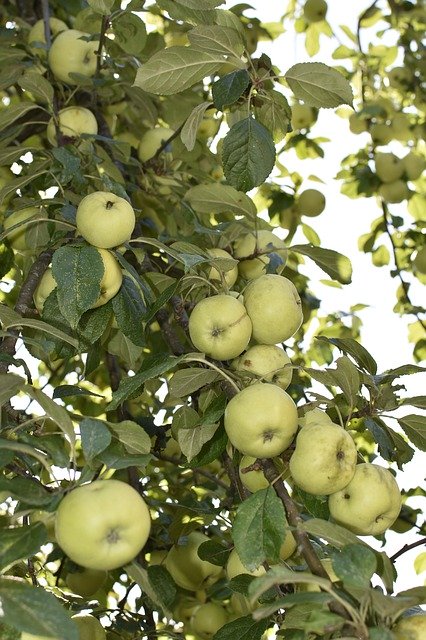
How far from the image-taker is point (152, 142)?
2.18 meters

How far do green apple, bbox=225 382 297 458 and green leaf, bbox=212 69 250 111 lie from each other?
51cm

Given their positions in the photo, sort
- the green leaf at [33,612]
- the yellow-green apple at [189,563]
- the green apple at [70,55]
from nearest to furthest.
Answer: the green leaf at [33,612] → the yellow-green apple at [189,563] → the green apple at [70,55]

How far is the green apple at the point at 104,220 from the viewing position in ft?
4.22

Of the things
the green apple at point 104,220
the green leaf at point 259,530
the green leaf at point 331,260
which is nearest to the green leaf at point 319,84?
the green leaf at point 331,260

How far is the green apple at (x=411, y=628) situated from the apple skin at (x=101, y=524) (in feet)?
1.09

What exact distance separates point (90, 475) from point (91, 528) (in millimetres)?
104

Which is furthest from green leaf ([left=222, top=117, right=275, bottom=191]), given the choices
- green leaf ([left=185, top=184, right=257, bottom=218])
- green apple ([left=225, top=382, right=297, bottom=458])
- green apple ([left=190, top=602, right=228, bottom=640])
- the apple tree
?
green apple ([left=190, top=602, right=228, bottom=640])

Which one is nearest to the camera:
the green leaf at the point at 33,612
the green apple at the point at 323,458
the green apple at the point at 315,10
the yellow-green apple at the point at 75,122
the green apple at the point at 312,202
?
the green leaf at the point at 33,612

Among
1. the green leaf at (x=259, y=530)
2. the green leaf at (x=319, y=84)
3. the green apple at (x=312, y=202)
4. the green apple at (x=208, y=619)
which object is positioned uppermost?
the green leaf at (x=319, y=84)

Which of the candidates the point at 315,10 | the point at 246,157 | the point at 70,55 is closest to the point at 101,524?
the point at 246,157

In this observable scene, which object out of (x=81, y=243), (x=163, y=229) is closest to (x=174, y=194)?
(x=163, y=229)

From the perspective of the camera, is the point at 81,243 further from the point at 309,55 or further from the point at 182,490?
the point at 309,55

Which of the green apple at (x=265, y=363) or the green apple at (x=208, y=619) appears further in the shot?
the green apple at (x=208, y=619)

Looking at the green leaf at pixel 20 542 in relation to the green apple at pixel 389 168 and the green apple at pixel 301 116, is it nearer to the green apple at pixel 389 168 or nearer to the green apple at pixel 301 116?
the green apple at pixel 301 116
